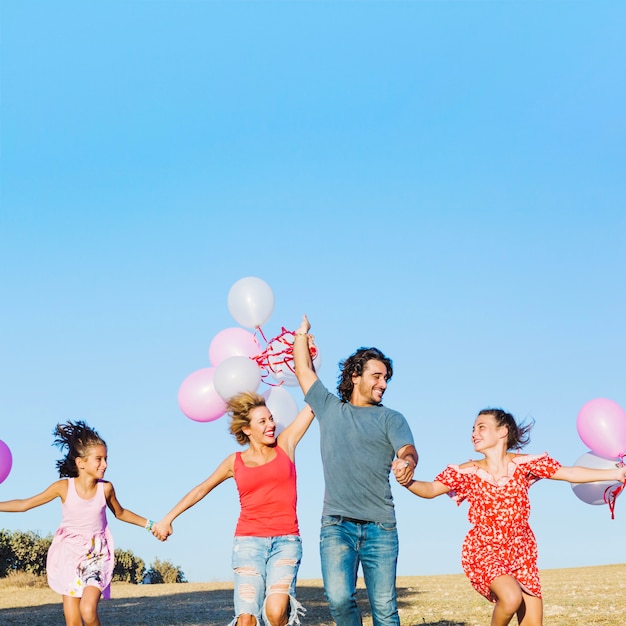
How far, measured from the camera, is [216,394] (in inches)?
338

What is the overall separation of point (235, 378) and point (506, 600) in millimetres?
3162

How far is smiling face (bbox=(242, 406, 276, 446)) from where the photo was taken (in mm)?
7156

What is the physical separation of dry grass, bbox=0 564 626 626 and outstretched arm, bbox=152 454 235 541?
18.8 feet

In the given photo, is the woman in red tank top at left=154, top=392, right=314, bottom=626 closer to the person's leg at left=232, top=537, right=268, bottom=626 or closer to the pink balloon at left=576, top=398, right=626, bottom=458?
the person's leg at left=232, top=537, right=268, bottom=626

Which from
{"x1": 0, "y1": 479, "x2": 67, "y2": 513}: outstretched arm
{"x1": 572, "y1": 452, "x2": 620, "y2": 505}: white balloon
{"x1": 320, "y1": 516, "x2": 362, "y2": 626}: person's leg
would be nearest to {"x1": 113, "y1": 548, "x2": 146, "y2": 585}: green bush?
{"x1": 0, "y1": 479, "x2": 67, "y2": 513}: outstretched arm

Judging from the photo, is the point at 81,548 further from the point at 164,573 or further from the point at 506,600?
the point at 164,573

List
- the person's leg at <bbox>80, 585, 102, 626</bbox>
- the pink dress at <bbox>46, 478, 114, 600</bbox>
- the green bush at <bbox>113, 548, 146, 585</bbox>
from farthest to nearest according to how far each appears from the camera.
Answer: the green bush at <bbox>113, 548, 146, 585</bbox>
the pink dress at <bbox>46, 478, 114, 600</bbox>
the person's leg at <bbox>80, 585, 102, 626</bbox>

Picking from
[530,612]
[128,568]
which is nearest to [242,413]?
[530,612]

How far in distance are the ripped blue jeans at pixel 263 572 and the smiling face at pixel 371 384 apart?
125cm

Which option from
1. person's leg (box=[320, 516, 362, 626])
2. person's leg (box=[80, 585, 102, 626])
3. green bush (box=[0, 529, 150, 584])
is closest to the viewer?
person's leg (box=[320, 516, 362, 626])

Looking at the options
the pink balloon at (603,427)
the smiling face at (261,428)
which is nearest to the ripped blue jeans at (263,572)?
the smiling face at (261,428)

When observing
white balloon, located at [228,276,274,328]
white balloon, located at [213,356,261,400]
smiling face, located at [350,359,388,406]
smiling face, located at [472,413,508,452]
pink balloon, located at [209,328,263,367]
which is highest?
white balloon, located at [228,276,274,328]

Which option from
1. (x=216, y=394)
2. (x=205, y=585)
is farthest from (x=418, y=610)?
(x=205, y=585)

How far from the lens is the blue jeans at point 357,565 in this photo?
588 cm
